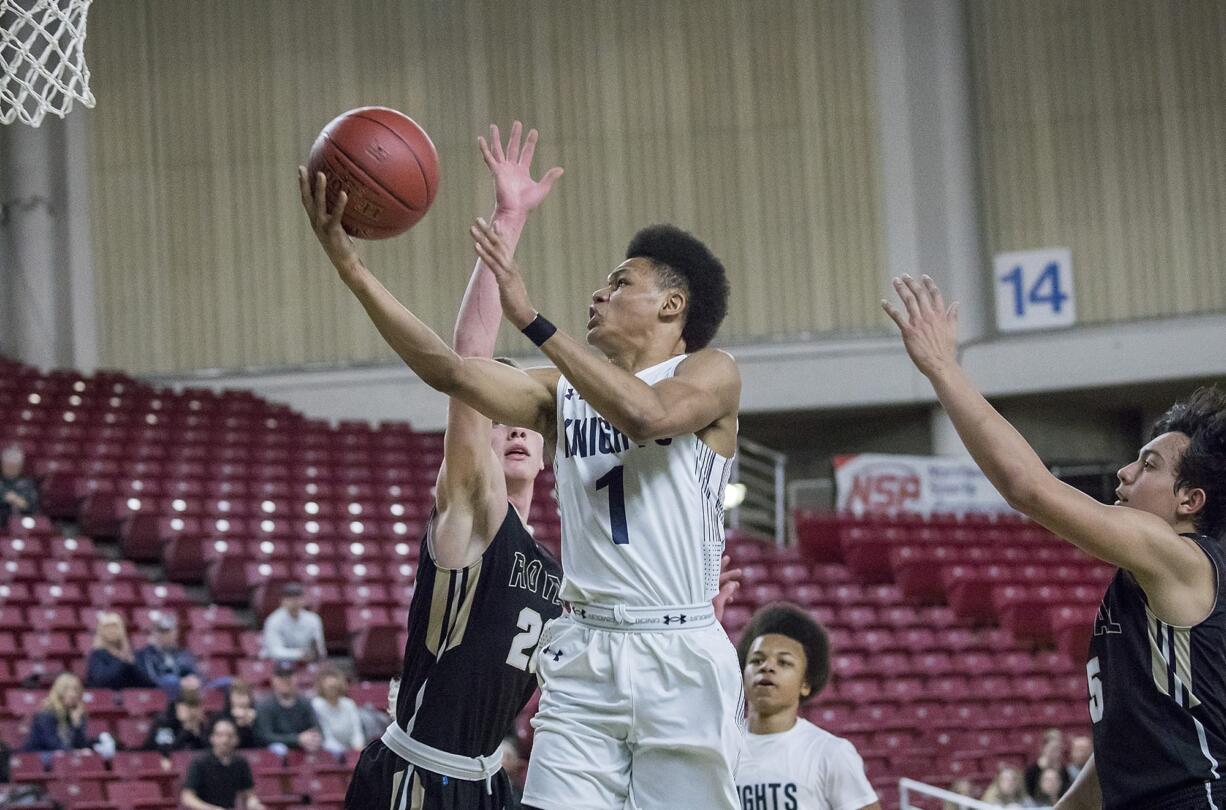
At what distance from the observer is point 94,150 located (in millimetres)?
18625

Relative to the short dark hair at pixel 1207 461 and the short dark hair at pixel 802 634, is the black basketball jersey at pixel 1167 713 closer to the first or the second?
the short dark hair at pixel 1207 461

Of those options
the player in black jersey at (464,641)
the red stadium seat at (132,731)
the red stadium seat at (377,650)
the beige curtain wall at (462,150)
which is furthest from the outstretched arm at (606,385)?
the beige curtain wall at (462,150)

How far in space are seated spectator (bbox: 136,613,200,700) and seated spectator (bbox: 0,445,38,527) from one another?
9.52 feet

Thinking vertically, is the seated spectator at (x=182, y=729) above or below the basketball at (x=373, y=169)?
below

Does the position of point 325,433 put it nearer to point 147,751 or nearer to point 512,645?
point 147,751

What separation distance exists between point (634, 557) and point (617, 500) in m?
0.14

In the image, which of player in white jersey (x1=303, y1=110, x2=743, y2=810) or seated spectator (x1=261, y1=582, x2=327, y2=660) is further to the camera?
seated spectator (x1=261, y1=582, x2=327, y2=660)

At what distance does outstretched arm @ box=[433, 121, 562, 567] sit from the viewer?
4.05 m

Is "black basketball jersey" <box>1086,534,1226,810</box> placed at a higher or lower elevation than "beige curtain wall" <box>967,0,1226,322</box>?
lower

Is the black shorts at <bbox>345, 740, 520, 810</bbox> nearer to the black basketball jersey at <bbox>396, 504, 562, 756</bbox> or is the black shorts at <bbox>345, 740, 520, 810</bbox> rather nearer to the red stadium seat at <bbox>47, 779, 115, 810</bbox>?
the black basketball jersey at <bbox>396, 504, 562, 756</bbox>

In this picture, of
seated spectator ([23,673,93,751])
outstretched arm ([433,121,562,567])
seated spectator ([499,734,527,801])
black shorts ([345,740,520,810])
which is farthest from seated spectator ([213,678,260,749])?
outstretched arm ([433,121,562,567])

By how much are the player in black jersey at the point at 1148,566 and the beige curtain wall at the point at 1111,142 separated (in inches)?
597

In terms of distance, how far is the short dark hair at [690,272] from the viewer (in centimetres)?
403

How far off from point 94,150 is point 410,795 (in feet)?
51.5
